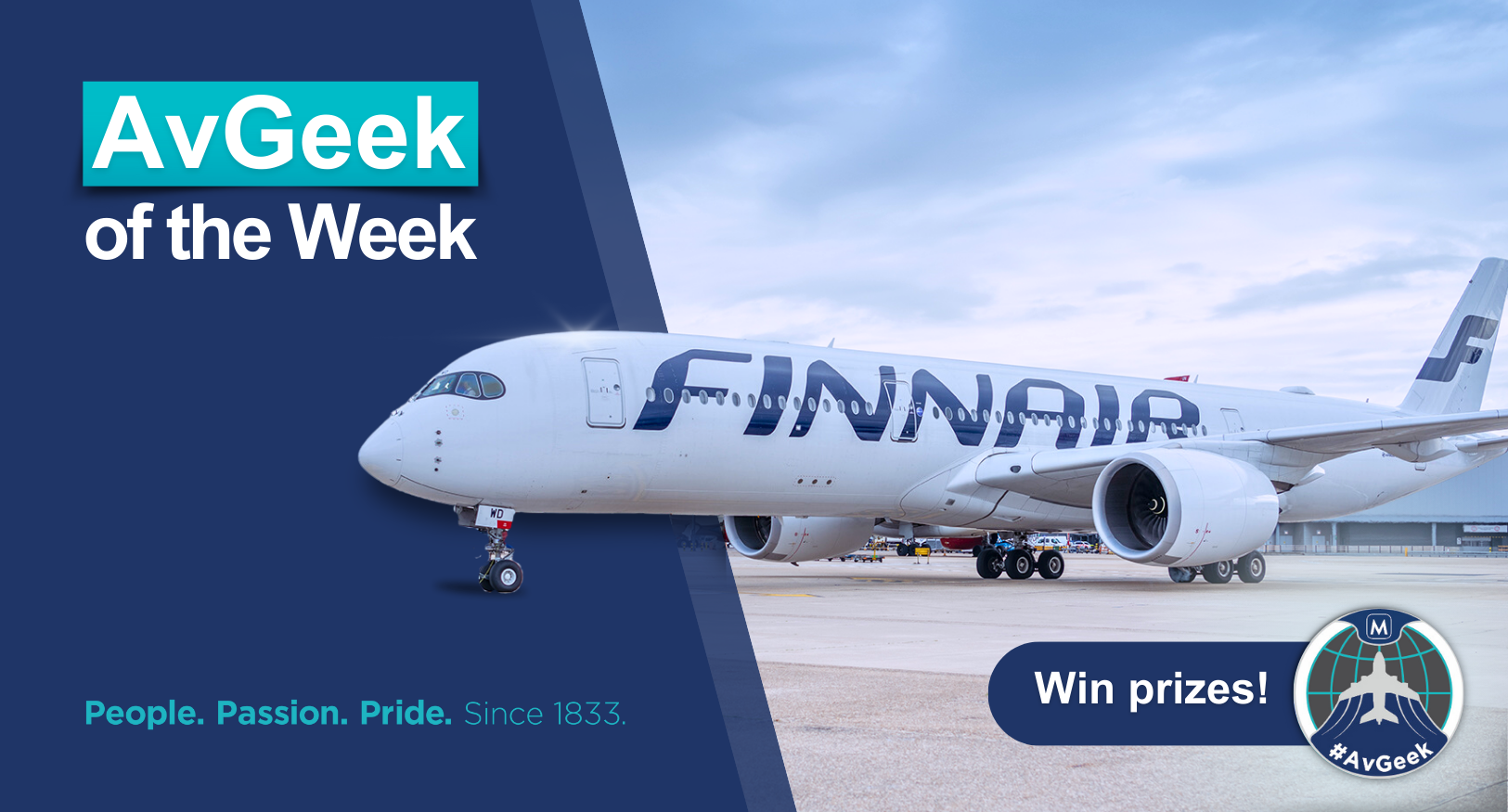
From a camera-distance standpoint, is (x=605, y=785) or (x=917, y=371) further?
(x=917, y=371)

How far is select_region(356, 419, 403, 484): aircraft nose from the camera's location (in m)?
11.2

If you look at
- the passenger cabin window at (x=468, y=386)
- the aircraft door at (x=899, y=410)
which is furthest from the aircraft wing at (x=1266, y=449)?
the passenger cabin window at (x=468, y=386)

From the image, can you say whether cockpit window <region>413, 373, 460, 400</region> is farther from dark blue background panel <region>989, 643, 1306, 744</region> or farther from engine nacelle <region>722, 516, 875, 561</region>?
dark blue background panel <region>989, 643, 1306, 744</region>

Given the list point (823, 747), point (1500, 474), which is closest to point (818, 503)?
point (823, 747)

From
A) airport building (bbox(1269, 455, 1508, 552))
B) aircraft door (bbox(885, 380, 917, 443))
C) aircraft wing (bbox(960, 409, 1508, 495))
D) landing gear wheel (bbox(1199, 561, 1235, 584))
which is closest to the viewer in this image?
aircraft wing (bbox(960, 409, 1508, 495))

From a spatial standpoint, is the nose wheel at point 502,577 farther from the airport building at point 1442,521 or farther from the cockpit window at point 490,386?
the airport building at point 1442,521

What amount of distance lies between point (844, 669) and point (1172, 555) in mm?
7031

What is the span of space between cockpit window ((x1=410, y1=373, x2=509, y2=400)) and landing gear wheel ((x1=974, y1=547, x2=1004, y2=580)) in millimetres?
10953

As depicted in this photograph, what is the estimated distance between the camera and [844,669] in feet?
24.4

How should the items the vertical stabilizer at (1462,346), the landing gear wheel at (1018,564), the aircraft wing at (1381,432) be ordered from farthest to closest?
the vertical stabilizer at (1462,346) < the landing gear wheel at (1018,564) < the aircraft wing at (1381,432)

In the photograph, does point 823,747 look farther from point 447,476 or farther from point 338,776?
point 447,476

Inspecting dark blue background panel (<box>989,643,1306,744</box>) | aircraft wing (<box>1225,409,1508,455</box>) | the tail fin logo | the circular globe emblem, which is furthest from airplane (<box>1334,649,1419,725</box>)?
the tail fin logo

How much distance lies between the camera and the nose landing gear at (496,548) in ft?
36.0

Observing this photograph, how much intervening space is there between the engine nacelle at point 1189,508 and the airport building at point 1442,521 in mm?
53000
